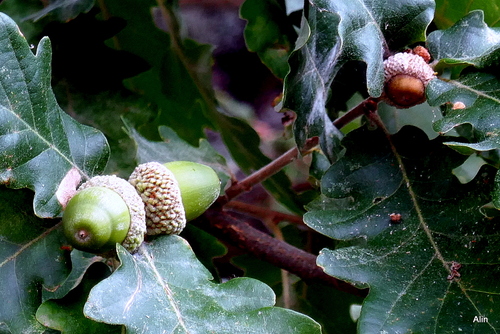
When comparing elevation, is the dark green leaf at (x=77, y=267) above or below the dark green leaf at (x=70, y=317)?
below

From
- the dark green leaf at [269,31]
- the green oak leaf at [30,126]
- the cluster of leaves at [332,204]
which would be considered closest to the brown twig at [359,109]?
the cluster of leaves at [332,204]

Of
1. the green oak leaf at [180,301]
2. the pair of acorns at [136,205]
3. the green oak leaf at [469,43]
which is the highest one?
the green oak leaf at [469,43]

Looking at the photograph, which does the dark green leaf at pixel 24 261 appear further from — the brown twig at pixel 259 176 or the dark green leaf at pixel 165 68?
the dark green leaf at pixel 165 68

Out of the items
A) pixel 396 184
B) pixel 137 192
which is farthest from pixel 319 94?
pixel 137 192

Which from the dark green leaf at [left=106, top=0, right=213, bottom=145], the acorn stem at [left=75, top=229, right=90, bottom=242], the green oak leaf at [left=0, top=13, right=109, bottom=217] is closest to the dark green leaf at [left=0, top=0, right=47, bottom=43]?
the dark green leaf at [left=106, top=0, right=213, bottom=145]

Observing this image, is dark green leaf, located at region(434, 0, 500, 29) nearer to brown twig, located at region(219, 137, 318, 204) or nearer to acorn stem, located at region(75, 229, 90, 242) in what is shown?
brown twig, located at region(219, 137, 318, 204)

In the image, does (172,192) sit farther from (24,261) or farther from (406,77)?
(406,77)
